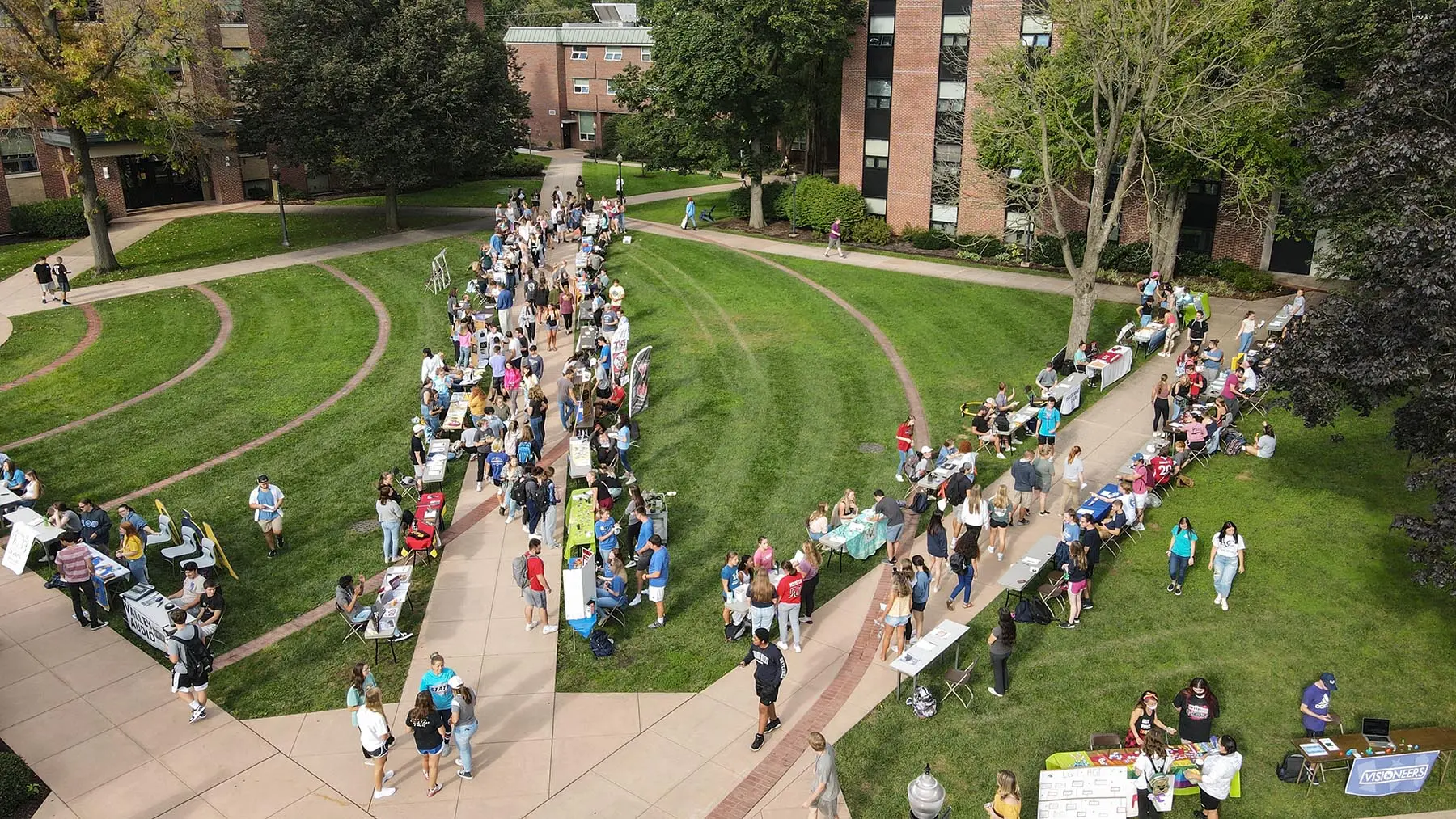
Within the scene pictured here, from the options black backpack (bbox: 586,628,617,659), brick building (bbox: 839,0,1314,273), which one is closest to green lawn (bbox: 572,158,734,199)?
brick building (bbox: 839,0,1314,273)

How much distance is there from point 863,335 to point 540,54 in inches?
2176

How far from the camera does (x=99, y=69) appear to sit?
3456 centimetres

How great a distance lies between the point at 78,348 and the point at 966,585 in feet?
93.6

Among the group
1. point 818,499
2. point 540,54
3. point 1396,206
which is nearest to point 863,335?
point 818,499

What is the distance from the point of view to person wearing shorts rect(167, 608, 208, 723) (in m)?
14.4

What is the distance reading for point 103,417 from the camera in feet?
85.5

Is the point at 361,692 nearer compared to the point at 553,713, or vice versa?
the point at 361,692

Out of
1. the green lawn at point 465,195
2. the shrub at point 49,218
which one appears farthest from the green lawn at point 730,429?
the shrub at point 49,218

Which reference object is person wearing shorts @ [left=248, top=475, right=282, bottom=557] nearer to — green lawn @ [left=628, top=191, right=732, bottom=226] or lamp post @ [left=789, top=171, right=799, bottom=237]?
lamp post @ [left=789, top=171, right=799, bottom=237]

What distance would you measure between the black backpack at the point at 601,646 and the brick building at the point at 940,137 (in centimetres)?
2690

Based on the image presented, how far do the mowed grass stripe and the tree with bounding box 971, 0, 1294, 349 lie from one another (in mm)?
20969

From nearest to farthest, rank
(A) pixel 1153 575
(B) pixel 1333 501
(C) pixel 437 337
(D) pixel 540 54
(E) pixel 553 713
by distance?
(E) pixel 553 713, (A) pixel 1153 575, (B) pixel 1333 501, (C) pixel 437 337, (D) pixel 540 54

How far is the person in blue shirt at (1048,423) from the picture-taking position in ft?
72.4

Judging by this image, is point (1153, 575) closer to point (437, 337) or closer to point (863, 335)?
point (863, 335)
